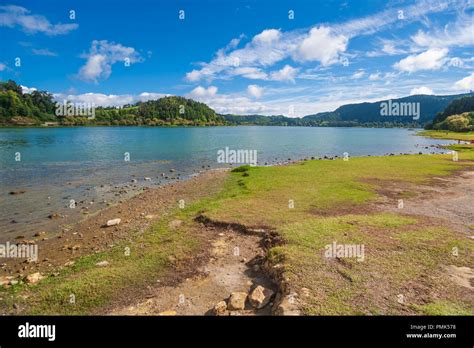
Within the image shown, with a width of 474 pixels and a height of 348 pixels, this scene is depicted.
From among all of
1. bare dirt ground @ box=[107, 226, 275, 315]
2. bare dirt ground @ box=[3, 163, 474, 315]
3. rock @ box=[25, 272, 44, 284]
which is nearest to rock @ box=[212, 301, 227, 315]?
bare dirt ground @ box=[107, 226, 275, 315]

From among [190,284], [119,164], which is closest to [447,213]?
[190,284]

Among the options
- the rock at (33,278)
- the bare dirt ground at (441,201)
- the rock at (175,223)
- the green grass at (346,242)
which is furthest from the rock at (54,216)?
the bare dirt ground at (441,201)

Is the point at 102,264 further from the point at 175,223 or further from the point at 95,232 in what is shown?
the point at 175,223

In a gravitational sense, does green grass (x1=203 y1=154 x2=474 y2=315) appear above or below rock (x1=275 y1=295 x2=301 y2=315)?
above

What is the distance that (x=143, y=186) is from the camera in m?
35.6

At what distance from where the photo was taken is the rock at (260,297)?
9953mm

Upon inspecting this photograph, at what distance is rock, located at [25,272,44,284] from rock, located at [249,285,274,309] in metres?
9.59

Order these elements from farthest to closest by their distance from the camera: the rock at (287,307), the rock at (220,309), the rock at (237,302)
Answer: the rock at (237,302) → the rock at (220,309) → the rock at (287,307)

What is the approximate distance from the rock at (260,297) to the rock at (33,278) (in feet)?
31.5

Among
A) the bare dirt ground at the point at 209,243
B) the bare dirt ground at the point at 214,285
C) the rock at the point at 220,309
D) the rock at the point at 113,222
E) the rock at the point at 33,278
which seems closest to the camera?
the rock at the point at 220,309

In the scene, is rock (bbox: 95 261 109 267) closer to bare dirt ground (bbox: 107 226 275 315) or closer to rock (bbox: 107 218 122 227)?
bare dirt ground (bbox: 107 226 275 315)

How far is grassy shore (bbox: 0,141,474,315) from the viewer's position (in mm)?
9875

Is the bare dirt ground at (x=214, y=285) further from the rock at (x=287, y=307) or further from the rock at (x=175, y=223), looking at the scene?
the rock at (x=175, y=223)
